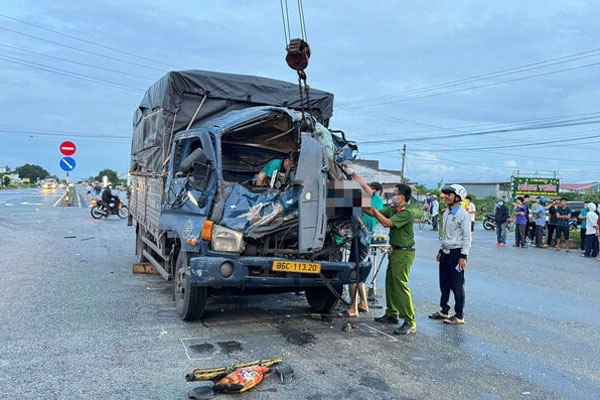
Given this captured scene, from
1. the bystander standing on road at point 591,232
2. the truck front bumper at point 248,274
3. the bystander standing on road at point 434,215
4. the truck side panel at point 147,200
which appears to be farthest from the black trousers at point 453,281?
the bystander standing on road at point 434,215

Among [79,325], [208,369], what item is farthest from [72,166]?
[208,369]

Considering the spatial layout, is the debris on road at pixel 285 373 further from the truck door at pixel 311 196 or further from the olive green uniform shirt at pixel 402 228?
the olive green uniform shirt at pixel 402 228

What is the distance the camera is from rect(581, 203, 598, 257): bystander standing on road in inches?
583

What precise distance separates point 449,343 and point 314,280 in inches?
66.0

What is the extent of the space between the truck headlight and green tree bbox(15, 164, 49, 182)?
16403cm

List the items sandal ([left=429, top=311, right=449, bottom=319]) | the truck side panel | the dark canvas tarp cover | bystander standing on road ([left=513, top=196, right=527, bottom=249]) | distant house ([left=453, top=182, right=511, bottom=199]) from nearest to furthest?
sandal ([left=429, top=311, right=449, bottom=319]), the truck side panel, the dark canvas tarp cover, bystander standing on road ([left=513, top=196, right=527, bottom=249]), distant house ([left=453, top=182, right=511, bottom=199])

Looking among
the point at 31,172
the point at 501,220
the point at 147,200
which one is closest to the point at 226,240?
the point at 147,200

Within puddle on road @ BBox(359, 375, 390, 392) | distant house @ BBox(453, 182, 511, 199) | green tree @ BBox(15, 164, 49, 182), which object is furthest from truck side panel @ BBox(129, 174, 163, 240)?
green tree @ BBox(15, 164, 49, 182)

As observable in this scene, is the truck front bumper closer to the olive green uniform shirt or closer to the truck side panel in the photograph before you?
the olive green uniform shirt

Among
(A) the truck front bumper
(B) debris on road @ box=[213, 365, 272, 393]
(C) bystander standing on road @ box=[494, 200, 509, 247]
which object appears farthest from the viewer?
(C) bystander standing on road @ box=[494, 200, 509, 247]

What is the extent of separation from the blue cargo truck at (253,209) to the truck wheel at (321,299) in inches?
0.6

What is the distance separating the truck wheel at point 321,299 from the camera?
248 inches

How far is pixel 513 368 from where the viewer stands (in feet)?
15.6

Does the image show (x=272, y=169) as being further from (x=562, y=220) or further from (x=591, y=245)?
(x=562, y=220)
